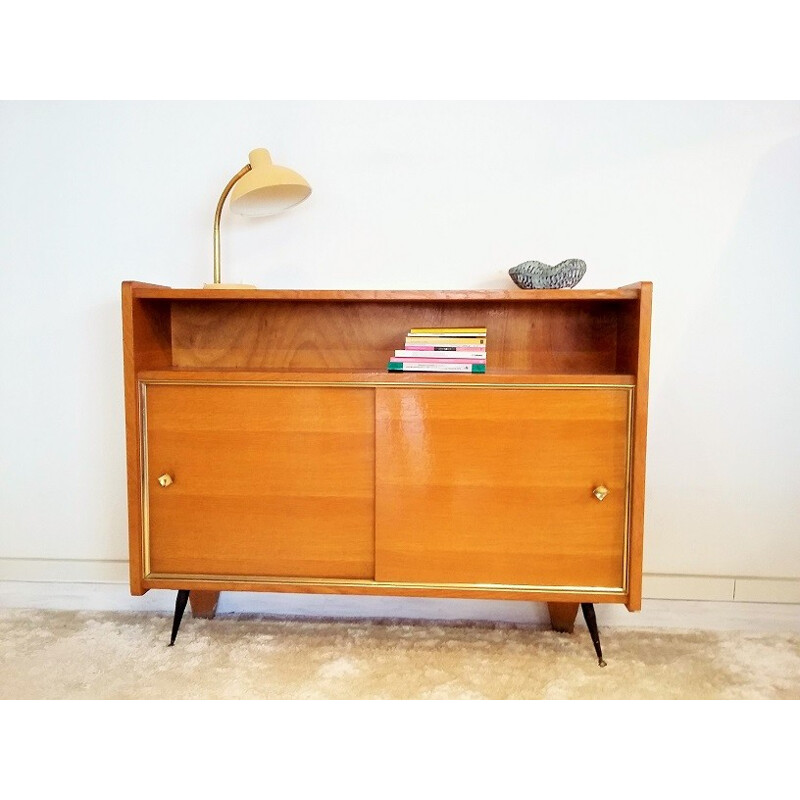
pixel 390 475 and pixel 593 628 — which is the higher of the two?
pixel 390 475

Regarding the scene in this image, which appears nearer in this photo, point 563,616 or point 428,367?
point 428,367

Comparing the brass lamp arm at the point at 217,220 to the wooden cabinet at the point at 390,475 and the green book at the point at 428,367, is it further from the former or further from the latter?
the green book at the point at 428,367

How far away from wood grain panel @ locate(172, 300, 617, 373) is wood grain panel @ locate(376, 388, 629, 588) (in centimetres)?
29

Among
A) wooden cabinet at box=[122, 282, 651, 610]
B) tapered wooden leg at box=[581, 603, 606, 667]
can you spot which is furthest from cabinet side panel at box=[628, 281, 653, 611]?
tapered wooden leg at box=[581, 603, 606, 667]

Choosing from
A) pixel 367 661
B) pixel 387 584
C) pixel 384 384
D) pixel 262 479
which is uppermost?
pixel 384 384

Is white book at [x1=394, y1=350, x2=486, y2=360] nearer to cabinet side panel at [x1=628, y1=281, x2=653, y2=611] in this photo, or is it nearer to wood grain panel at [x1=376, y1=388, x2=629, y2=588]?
wood grain panel at [x1=376, y1=388, x2=629, y2=588]

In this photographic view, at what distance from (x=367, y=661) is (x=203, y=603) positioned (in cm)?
55

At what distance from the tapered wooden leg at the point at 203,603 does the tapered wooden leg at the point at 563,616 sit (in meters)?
0.99

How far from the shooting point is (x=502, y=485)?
1402mm

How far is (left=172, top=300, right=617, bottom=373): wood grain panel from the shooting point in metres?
1.64

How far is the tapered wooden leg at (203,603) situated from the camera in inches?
68.1

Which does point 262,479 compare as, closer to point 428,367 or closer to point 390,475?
point 390,475

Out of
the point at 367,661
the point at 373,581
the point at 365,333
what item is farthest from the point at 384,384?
the point at 367,661

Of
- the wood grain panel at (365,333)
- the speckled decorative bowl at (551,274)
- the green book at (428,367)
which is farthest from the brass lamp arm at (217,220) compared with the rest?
the speckled decorative bowl at (551,274)
